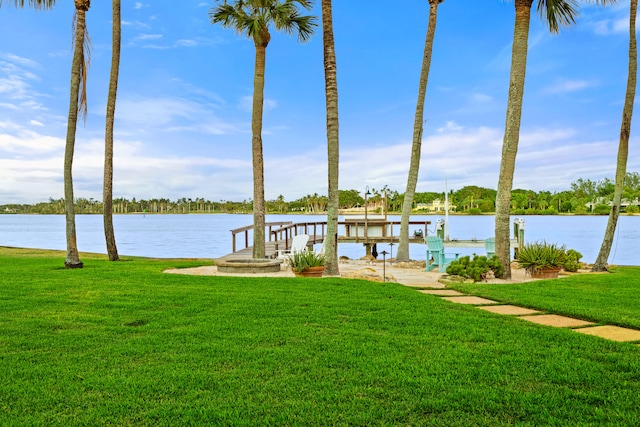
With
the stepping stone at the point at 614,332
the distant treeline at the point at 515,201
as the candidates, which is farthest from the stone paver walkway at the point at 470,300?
the distant treeline at the point at 515,201

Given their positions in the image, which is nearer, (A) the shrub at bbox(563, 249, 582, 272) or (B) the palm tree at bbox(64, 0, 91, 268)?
→ (B) the palm tree at bbox(64, 0, 91, 268)

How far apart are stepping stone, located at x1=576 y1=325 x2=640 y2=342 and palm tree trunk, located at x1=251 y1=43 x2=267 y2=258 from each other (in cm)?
829

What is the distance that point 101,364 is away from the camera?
141 inches

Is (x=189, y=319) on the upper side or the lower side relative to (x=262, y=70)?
lower

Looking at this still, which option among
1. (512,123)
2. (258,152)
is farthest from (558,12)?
(258,152)

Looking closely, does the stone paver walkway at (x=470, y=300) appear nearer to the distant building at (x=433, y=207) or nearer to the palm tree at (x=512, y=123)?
the palm tree at (x=512, y=123)

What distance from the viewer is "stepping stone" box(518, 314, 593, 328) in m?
4.91

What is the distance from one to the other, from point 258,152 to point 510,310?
302 inches

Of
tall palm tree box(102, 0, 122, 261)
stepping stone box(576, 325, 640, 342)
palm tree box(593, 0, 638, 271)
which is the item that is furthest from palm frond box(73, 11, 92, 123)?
palm tree box(593, 0, 638, 271)

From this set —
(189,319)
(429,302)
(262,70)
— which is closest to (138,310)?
(189,319)

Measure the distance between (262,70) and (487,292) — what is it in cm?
793

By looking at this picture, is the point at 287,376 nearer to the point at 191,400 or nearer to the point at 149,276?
the point at 191,400

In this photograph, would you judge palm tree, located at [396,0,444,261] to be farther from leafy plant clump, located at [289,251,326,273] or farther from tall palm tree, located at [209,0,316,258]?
leafy plant clump, located at [289,251,326,273]

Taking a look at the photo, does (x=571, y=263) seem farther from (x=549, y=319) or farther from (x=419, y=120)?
(x=549, y=319)
